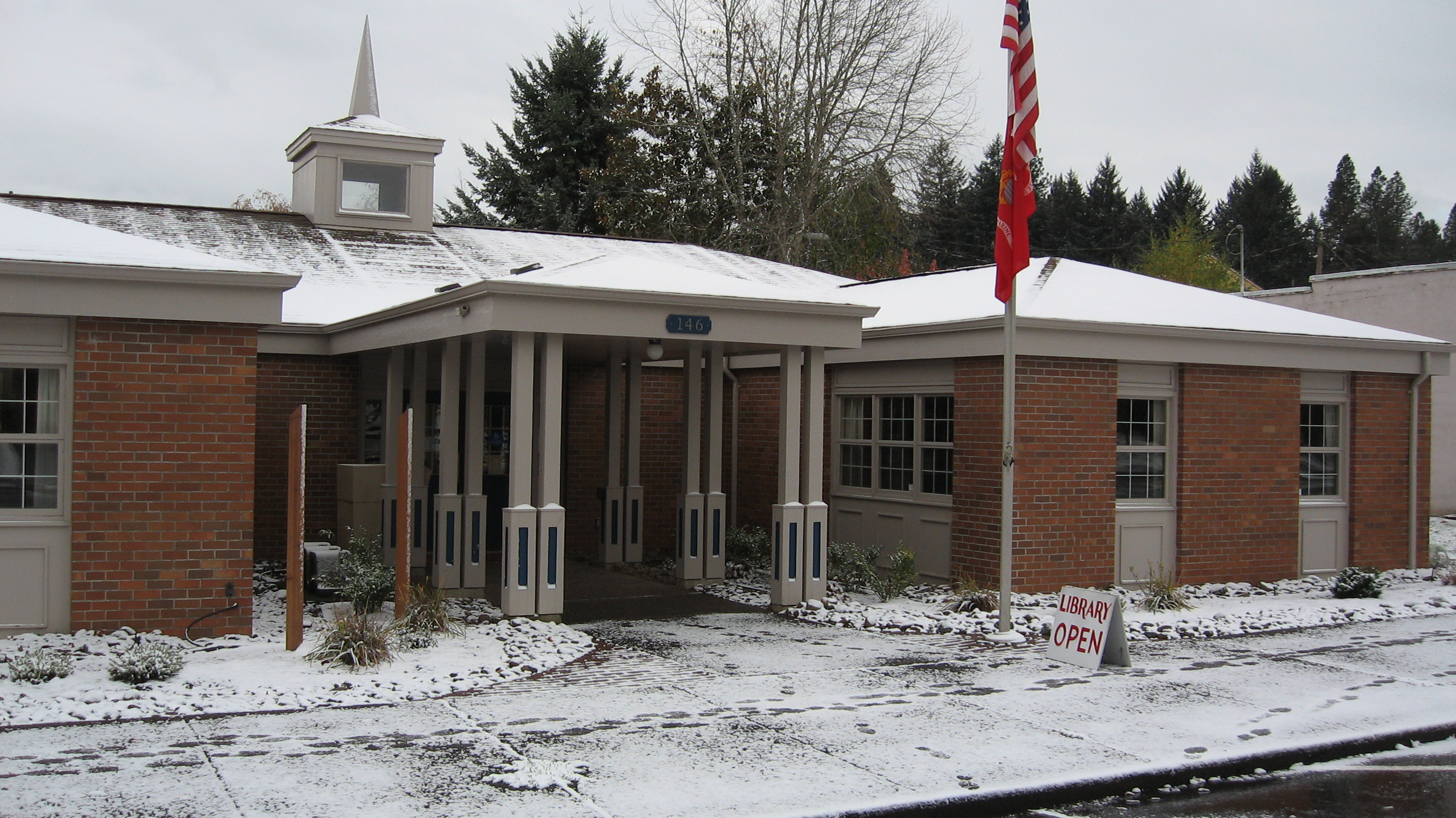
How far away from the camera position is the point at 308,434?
15008 millimetres

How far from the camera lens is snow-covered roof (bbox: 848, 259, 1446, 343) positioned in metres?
13.3

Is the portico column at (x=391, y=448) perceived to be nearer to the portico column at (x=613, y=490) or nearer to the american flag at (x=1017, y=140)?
the portico column at (x=613, y=490)

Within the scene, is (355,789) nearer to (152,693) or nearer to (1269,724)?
(152,693)

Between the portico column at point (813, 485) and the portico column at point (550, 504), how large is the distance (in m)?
2.54

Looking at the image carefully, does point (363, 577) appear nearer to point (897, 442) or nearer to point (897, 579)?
point (897, 579)

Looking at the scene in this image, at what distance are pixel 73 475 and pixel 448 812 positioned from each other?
5.35 m

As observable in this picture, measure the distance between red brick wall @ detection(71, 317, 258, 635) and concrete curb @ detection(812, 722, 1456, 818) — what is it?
19.9 ft

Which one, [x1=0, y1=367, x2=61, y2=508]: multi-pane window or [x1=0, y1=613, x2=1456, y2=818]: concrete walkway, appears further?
[x1=0, y1=367, x2=61, y2=508]: multi-pane window

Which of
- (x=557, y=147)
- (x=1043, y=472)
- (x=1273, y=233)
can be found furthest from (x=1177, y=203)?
(x=1043, y=472)

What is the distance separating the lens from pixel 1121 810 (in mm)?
6277

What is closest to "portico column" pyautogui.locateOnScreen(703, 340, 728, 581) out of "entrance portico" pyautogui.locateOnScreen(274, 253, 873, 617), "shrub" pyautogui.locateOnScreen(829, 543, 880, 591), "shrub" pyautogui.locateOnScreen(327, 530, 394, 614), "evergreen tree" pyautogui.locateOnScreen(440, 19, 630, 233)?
"entrance portico" pyautogui.locateOnScreen(274, 253, 873, 617)

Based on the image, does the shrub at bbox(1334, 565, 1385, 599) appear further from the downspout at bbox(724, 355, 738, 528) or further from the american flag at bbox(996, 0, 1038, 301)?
the downspout at bbox(724, 355, 738, 528)

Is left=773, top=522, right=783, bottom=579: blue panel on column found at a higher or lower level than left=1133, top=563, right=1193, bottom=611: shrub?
higher

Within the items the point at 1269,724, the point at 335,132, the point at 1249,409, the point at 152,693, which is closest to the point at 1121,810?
the point at 1269,724
